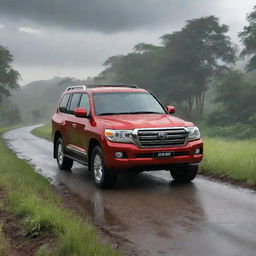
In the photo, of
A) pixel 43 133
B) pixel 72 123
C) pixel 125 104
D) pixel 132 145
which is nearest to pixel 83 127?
pixel 72 123

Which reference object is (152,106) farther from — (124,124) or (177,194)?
(177,194)

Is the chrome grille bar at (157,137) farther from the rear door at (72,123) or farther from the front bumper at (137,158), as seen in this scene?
the rear door at (72,123)

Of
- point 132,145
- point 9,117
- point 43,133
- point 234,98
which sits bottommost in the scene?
point 9,117

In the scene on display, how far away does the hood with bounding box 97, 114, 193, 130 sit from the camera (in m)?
8.46

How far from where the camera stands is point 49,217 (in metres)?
5.88

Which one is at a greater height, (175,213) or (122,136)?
(122,136)

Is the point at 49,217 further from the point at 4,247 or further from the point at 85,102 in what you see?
the point at 85,102

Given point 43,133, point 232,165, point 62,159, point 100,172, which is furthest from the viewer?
point 43,133

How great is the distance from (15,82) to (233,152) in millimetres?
43930

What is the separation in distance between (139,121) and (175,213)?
94.6 inches

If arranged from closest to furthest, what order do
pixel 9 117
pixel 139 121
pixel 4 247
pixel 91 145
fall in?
pixel 4 247
pixel 139 121
pixel 91 145
pixel 9 117

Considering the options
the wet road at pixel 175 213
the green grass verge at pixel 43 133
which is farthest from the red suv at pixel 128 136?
the green grass verge at pixel 43 133

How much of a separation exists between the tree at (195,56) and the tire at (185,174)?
4280cm

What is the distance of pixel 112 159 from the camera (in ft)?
27.5
